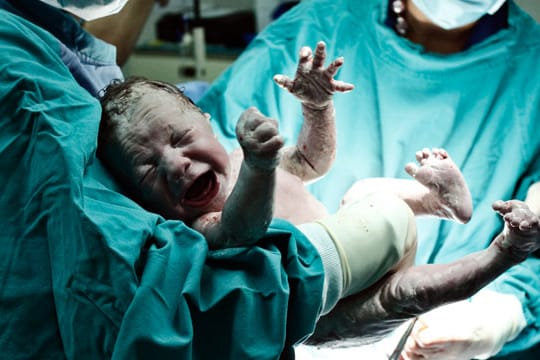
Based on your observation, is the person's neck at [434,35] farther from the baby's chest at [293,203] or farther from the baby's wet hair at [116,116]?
the baby's wet hair at [116,116]

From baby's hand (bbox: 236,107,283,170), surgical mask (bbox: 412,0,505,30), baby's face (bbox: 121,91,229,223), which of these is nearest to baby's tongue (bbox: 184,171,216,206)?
baby's face (bbox: 121,91,229,223)

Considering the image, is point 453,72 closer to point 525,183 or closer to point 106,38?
point 525,183

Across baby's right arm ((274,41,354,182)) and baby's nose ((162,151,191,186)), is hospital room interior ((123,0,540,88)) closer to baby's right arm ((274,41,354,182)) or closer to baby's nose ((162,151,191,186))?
baby's right arm ((274,41,354,182))

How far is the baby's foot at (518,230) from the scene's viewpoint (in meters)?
0.80

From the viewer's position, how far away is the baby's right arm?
0.98 m

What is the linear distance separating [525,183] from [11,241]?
43.2 inches

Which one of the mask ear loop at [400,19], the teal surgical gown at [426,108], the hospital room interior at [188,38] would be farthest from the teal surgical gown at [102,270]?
the hospital room interior at [188,38]

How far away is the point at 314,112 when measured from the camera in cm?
106

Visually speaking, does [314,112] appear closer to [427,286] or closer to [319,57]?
[319,57]

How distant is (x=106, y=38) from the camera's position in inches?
60.4

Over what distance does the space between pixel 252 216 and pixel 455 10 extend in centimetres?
92

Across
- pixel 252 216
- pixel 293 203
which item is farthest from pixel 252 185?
pixel 293 203

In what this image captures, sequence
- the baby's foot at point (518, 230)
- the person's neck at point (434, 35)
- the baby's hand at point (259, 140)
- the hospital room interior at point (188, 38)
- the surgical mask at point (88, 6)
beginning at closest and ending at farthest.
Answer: the baby's hand at point (259, 140), the baby's foot at point (518, 230), the surgical mask at point (88, 6), the person's neck at point (434, 35), the hospital room interior at point (188, 38)

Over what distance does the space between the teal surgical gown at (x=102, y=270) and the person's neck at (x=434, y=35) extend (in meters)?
0.99
